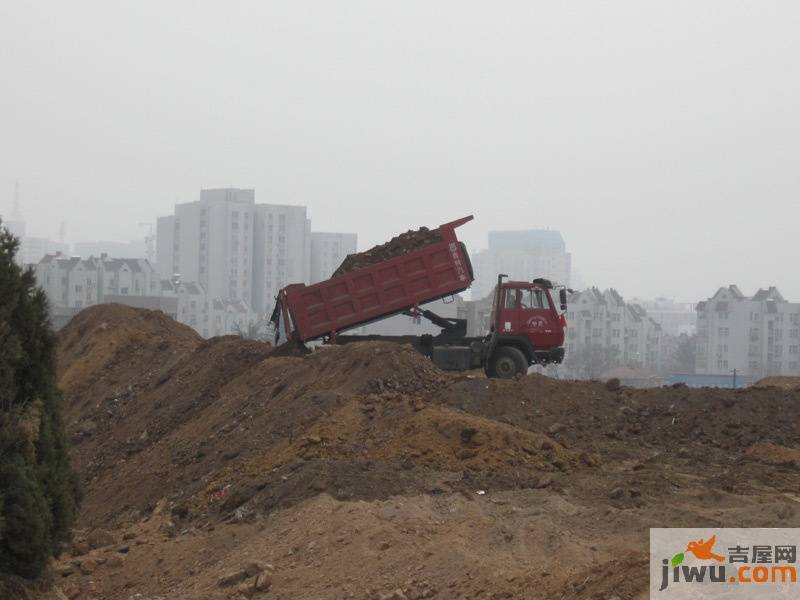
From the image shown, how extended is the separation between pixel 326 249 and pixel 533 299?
374 ft

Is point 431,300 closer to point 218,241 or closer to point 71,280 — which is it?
point 71,280

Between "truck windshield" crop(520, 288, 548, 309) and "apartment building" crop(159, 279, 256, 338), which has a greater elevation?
"apartment building" crop(159, 279, 256, 338)

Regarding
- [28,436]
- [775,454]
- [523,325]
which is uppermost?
[523,325]

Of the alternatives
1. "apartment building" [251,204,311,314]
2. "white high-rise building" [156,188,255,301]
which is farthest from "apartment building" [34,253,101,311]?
"apartment building" [251,204,311,314]

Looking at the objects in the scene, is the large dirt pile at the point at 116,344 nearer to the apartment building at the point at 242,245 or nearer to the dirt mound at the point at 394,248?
the dirt mound at the point at 394,248

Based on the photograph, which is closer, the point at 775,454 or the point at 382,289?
the point at 775,454

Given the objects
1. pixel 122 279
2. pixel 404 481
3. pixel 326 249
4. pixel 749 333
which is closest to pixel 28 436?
pixel 404 481

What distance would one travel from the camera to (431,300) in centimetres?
2466

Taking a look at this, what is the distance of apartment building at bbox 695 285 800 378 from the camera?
90.3 meters

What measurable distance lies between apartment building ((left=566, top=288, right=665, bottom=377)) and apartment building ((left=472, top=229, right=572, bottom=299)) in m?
47.6

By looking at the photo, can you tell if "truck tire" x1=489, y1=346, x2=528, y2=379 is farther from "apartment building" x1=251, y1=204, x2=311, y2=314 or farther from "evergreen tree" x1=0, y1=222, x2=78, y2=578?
"apartment building" x1=251, y1=204, x2=311, y2=314

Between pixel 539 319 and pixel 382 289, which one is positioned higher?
pixel 382 289

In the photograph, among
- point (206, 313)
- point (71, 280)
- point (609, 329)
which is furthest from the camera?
point (206, 313)

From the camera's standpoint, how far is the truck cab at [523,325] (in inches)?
968
